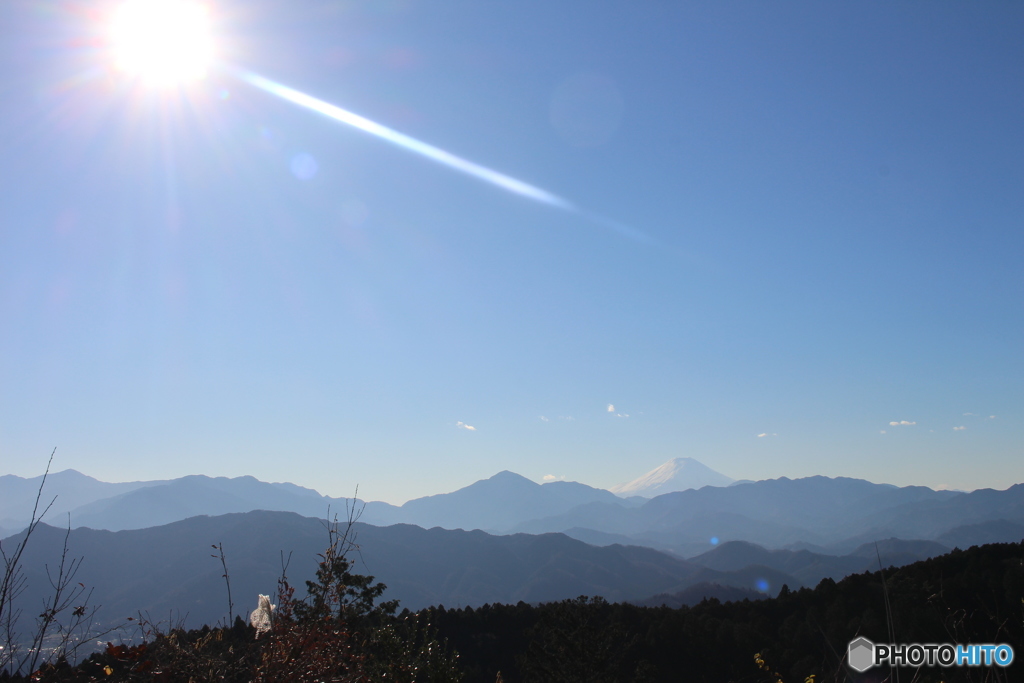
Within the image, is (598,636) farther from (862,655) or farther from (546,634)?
(862,655)

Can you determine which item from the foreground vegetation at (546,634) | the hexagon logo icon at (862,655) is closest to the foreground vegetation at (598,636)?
the foreground vegetation at (546,634)

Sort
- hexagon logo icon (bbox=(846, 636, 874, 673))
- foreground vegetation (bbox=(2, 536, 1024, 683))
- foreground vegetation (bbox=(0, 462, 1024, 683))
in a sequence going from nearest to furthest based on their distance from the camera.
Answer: foreground vegetation (bbox=(0, 462, 1024, 683)), foreground vegetation (bbox=(2, 536, 1024, 683)), hexagon logo icon (bbox=(846, 636, 874, 673))

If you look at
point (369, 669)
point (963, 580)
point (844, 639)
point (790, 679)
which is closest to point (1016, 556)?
point (963, 580)

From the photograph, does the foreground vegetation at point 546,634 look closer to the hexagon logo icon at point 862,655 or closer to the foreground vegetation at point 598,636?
the foreground vegetation at point 598,636

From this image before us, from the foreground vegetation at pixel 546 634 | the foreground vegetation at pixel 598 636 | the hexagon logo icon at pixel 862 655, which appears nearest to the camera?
the foreground vegetation at pixel 546 634

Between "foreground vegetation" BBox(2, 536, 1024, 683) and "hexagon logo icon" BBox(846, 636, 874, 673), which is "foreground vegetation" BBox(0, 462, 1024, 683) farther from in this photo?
"hexagon logo icon" BBox(846, 636, 874, 673)

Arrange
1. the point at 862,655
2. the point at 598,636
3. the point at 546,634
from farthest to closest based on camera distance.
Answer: the point at 546,634, the point at 598,636, the point at 862,655

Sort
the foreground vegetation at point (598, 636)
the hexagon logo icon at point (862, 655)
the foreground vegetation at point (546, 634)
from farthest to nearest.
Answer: the hexagon logo icon at point (862, 655) < the foreground vegetation at point (598, 636) < the foreground vegetation at point (546, 634)

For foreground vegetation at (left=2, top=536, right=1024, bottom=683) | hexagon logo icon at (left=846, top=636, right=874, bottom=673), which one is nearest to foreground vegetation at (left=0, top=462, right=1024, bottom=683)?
foreground vegetation at (left=2, top=536, right=1024, bottom=683)

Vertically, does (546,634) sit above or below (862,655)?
below

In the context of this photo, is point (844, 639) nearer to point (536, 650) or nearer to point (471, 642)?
point (471, 642)

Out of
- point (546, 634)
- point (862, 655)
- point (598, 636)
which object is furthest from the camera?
point (546, 634)

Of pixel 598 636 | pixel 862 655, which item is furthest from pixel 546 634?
pixel 862 655

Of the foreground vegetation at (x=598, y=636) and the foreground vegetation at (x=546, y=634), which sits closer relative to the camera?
the foreground vegetation at (x=546, y=634)
